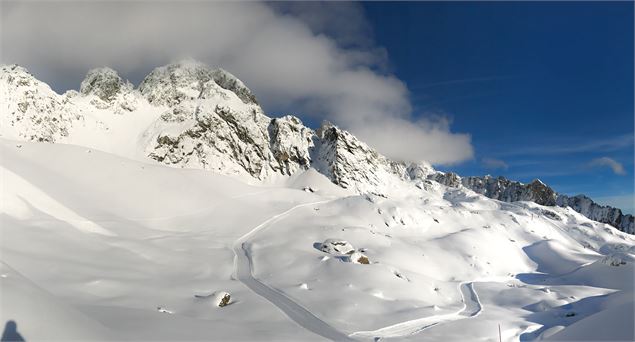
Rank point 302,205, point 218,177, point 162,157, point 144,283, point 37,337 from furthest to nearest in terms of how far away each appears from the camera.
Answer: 1. point 162,157
2. point 218,177
3. point 302,205
4. point 144,283
5. point 37,337

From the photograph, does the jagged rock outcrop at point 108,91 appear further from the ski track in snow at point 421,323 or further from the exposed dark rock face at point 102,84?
the ski track in snow at point 421,323

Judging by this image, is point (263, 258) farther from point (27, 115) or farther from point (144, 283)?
point (27, 115)

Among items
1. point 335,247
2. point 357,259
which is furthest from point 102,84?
point 357,259

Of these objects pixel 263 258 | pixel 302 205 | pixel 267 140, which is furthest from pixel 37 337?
pixel 267 140

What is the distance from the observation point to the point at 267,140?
139 metres

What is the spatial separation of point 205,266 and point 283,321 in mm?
16633

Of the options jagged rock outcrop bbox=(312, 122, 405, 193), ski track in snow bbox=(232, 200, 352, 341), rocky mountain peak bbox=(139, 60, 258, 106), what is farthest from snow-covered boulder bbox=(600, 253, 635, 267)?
rocky mountain peak bbox=(139, 60, 258, 106)

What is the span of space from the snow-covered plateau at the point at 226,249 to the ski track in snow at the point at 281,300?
0.71ft

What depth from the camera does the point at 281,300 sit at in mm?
30703

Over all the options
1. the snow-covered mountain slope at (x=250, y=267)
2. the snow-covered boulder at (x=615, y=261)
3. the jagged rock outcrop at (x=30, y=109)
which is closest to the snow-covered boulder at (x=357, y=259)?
the snow-covered mountain slope at (x=250, y=267)

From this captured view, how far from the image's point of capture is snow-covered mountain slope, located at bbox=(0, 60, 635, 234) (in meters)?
96.1

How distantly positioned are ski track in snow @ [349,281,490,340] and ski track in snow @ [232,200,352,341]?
207 cm

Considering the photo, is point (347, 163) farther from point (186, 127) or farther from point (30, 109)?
point (30, 109)

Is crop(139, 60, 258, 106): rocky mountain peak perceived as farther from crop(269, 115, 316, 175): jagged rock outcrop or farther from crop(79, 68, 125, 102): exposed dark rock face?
crop(269, 115, 316, 175): jagged rock outcrop
